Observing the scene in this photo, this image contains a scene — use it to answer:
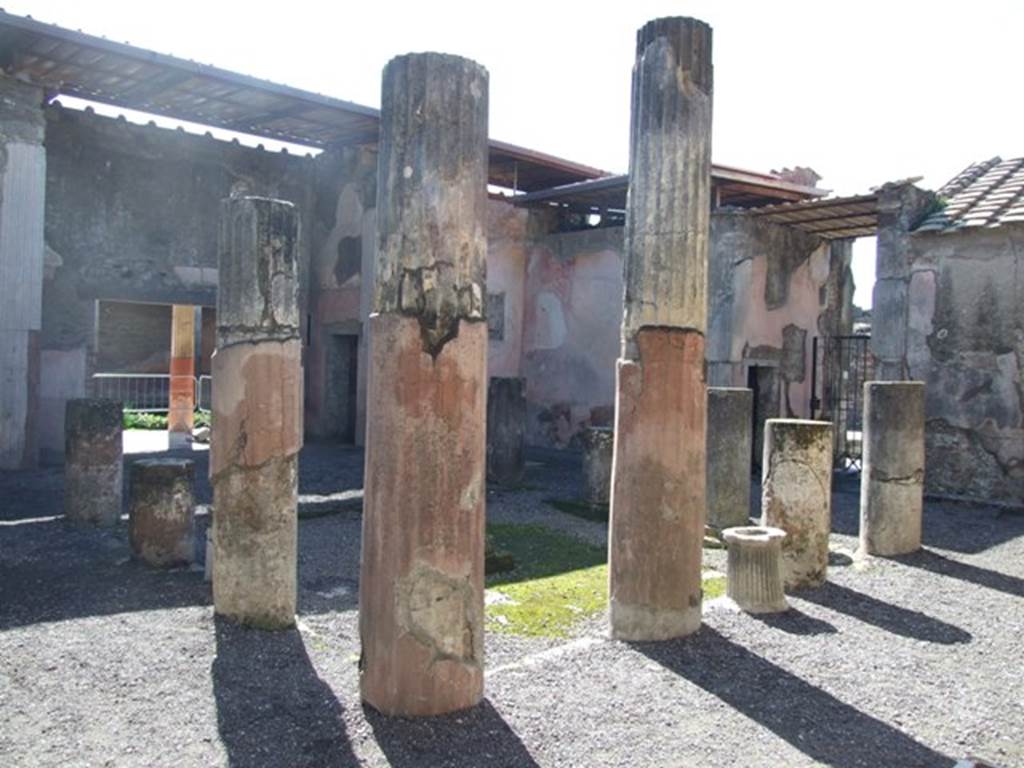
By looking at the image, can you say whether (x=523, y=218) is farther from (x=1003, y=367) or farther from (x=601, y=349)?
(x=1003, y=367)

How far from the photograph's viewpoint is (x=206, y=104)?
1123 cm

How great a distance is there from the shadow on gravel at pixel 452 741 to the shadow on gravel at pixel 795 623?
2.24 metres

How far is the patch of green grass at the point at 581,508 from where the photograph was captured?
8961mm

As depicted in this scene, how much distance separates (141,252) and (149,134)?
1.69 metres

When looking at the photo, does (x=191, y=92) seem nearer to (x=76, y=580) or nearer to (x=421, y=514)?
(x=76, y=580)

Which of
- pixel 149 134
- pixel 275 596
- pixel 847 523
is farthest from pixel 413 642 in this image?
pixel 149 134

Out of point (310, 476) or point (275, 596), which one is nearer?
point (275, 596)

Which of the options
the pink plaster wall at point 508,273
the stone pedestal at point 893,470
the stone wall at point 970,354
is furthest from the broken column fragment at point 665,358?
the pink plaster wall at point 508,273

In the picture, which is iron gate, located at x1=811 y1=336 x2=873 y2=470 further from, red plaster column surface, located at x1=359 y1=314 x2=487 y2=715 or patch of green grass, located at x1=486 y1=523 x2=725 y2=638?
red plaster column surface, located at x1=359 y1=314 x2=487 y2=715

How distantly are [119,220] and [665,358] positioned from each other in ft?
32.3

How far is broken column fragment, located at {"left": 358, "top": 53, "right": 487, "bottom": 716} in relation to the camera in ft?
12.1

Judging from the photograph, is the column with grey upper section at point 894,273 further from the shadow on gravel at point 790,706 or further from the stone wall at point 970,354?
the shadow on gravel at point 790,706

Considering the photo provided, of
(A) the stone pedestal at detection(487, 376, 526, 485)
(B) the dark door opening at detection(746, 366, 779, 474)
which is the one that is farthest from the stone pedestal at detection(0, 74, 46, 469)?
(B) the dark door opening at detection(746, 366, 779, 474)

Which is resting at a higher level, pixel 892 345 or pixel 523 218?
pixel 523 218
